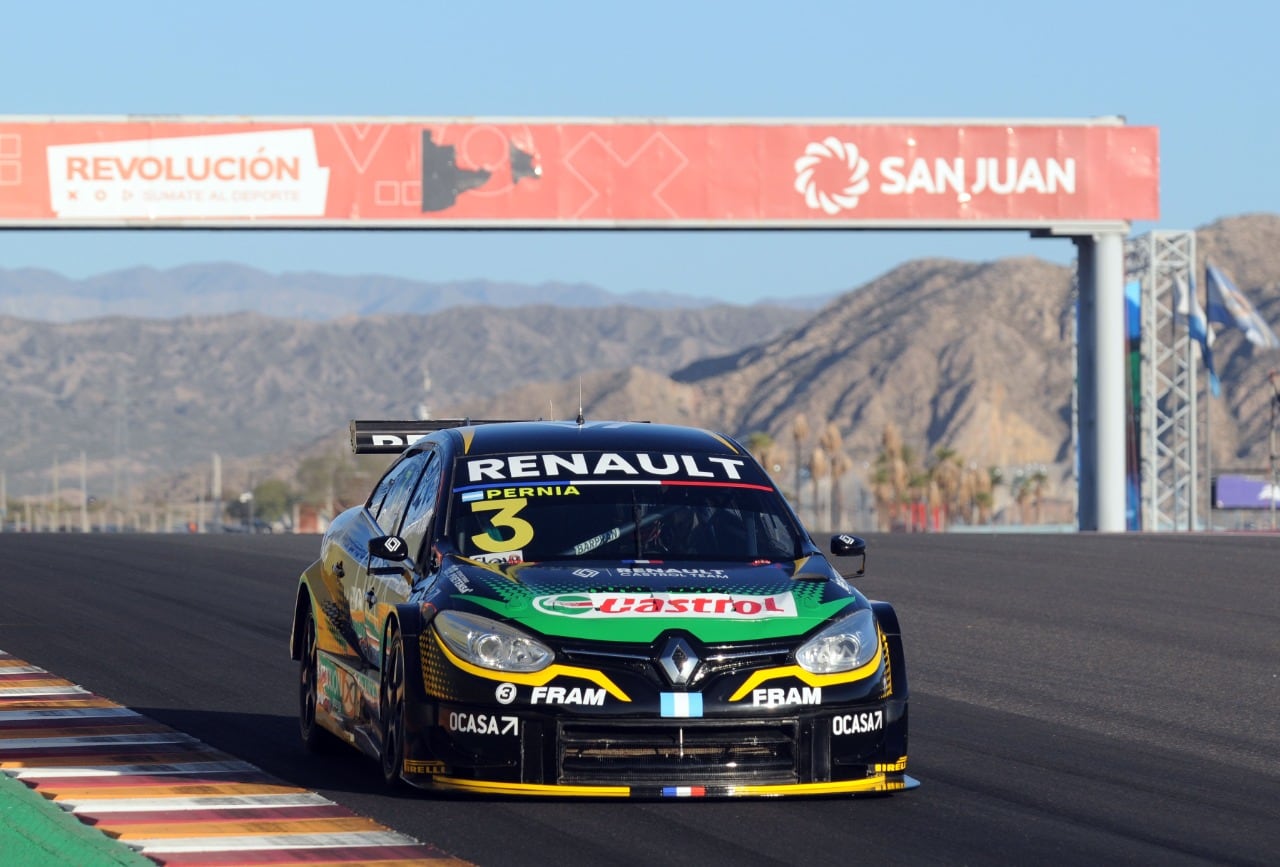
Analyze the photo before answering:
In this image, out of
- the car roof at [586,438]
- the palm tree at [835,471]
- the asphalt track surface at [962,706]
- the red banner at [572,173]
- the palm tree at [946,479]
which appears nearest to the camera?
the asphalt track surface at [962,706]

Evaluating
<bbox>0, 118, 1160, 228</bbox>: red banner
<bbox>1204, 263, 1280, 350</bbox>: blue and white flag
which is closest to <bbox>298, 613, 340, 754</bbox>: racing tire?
<bbox>0, 118, 1160, 228</bbox>: red banner

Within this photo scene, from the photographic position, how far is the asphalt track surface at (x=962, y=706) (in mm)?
7301

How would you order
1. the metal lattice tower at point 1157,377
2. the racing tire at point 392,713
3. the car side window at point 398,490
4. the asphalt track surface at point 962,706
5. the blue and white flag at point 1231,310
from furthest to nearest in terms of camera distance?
1. the blue and white flag at point 1231,310
2. the metal lattice tower at point 1157,377
3. the car side window at point 398,490
4. the racing tire at point 392,713
5. the asphalt track surface at point 962,706

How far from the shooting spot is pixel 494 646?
25.2 feet

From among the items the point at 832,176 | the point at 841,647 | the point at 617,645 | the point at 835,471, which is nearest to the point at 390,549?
the point at 617,645

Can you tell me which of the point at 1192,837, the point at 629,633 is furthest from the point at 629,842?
the point at 1192,837

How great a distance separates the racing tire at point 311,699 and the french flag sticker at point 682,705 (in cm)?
249

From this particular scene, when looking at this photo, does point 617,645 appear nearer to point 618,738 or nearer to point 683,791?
point 618,738

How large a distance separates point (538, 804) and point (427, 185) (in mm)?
28918

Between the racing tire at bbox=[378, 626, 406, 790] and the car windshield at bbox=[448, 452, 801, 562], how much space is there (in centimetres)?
55

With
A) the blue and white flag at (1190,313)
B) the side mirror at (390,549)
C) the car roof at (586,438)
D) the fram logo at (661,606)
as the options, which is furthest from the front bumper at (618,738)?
the blue and white flag at (1190,313)

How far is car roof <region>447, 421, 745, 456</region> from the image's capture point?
9219 millimetres

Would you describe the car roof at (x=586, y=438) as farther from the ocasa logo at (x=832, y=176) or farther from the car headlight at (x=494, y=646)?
the ocasa logo at (x=832, y=176)

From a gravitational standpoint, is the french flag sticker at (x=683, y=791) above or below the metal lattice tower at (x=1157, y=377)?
below
